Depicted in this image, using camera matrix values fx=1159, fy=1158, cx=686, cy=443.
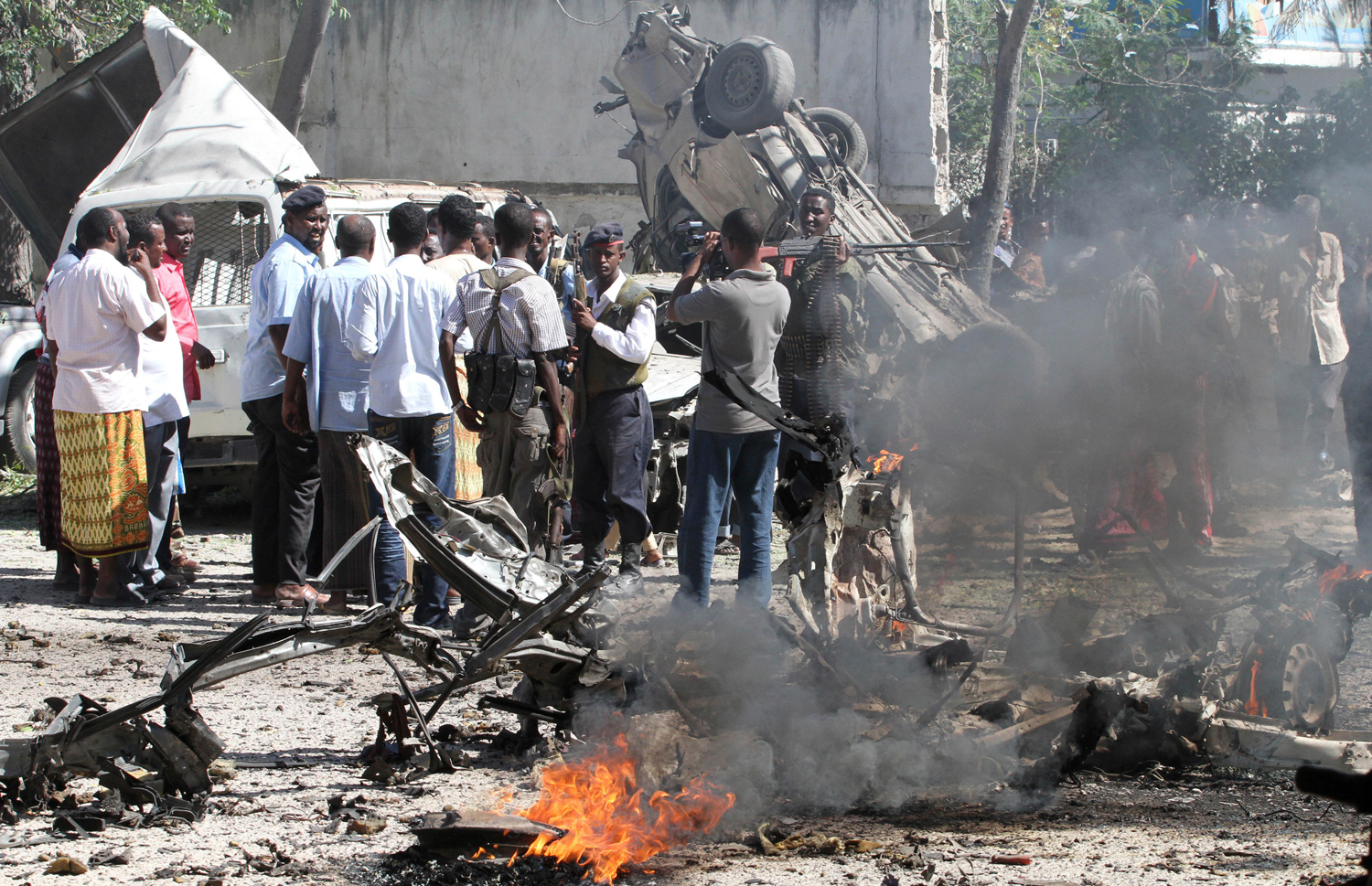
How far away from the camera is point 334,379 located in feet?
19.4

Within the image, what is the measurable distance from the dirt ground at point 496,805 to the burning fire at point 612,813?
0.07 meters

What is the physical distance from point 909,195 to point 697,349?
10472mm

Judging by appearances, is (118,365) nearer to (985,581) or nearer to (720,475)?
(720,475)

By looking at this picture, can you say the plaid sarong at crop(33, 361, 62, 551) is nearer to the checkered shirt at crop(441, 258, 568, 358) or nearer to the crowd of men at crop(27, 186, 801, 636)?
the crowd of men at crop(27, 186, 801, 636)

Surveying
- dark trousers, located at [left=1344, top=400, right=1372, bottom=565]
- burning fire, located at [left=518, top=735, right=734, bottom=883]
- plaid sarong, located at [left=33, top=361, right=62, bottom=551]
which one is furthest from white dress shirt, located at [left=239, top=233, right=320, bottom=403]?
dark trousers, located at [left=1344, top=400, right=1372, bottom=565]

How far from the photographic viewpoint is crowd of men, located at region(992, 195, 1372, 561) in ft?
22.1

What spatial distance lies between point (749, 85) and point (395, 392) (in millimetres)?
7096

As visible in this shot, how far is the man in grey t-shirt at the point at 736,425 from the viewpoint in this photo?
5.26m

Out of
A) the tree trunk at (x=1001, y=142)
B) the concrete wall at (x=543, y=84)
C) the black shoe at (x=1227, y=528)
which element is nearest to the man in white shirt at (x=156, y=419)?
the black shoe at (x=1227, y=528)

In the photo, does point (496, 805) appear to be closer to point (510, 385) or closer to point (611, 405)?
point (510, 385)

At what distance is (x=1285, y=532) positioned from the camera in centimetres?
822

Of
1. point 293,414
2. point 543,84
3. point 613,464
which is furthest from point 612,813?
point 543,84

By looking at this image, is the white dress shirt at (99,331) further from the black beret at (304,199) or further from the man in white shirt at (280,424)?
the black beret at (304,199)

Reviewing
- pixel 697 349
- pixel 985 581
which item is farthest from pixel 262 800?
pixel 697 349
